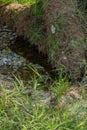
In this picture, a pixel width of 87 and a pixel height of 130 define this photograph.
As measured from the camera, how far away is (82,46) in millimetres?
5309

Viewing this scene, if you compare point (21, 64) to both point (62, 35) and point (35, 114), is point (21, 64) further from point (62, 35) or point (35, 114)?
point (35, 114)

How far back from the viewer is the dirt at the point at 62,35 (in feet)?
17.2

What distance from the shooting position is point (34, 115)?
3564mm

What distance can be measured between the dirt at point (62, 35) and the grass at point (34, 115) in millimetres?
1469

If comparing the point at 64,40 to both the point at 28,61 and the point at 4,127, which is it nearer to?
the point at 28,61

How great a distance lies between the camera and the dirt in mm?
5230

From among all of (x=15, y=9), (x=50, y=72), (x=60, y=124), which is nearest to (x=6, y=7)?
(x=15, y=9)

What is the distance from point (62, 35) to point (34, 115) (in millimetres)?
2087

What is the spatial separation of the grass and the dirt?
1469 mm

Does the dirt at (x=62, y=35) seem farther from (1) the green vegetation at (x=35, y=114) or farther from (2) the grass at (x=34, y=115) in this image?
(2) the grass at (x=34, y=115)

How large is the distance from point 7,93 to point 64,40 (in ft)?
6.12

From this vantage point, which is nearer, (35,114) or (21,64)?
(35,114)

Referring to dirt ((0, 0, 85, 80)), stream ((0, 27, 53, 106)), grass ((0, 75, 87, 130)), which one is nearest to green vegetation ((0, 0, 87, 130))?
grass ((0, 75, 87, 130))

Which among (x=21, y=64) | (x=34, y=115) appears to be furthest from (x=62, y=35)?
(x=34, y=115)
